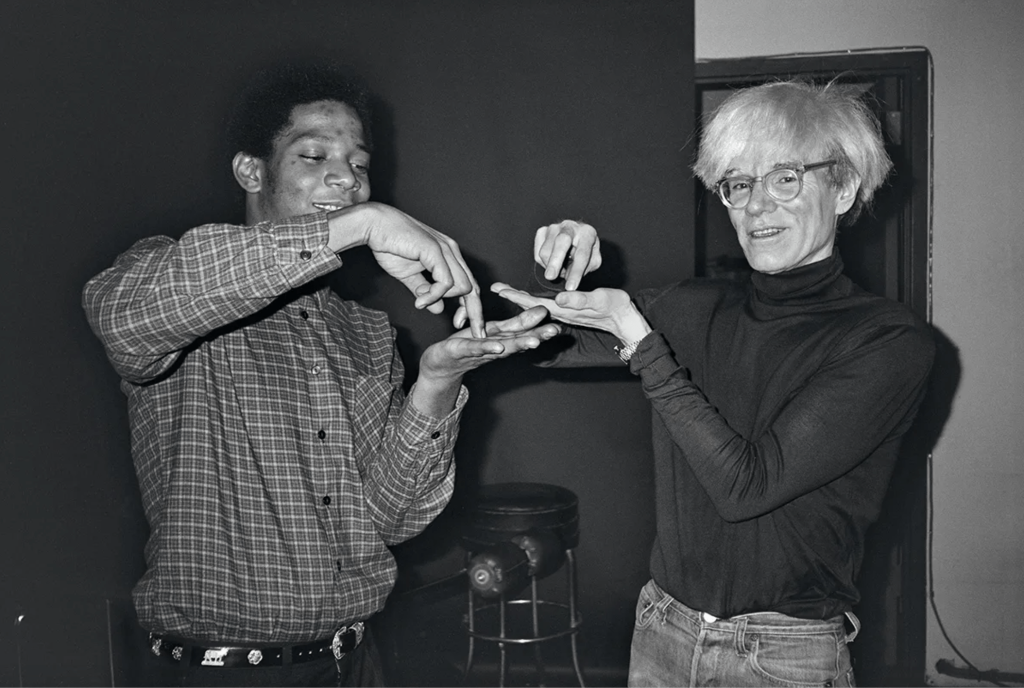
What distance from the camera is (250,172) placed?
1.61 metres

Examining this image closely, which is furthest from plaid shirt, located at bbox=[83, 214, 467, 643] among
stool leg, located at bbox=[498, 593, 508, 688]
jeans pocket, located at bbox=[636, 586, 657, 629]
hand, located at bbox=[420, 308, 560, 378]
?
stool leg, located at bbox=[498, 593, 508, 688]

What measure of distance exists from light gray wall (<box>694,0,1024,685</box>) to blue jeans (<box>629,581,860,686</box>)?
1.73 meters

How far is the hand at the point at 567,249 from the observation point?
4.18 feet

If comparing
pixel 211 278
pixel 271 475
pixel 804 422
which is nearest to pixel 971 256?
pixel 804 422

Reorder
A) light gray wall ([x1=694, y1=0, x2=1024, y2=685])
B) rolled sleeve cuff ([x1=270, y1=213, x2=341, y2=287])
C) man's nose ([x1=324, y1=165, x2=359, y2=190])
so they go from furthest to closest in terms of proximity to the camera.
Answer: light gray wall ([x1=694, y1=0, x2=1024, y2=685]) → man's nose ([x1=324, y1=165, x2=359, y2=190]) → rolled sleeve cuff ([x1=270, y1=213, x2=341, y2=287])

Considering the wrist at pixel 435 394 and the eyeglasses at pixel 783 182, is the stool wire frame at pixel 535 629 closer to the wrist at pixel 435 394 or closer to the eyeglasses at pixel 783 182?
the wrist at pixel 435 394

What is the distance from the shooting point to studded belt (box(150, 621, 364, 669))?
1321 mm

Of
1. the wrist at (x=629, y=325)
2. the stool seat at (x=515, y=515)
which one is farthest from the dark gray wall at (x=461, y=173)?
the wrist at (x=629, y=325)

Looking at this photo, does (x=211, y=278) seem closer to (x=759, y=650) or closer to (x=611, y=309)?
(x=611, y=309)

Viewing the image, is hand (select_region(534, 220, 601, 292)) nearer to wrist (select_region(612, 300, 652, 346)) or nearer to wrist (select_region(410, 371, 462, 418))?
wrist (select_region(612, 300, 652, 346))

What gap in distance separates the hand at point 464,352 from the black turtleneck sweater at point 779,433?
0.15 m

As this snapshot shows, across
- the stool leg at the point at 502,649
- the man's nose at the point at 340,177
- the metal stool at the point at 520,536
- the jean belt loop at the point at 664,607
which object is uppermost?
the man's nose at the point at 340,177

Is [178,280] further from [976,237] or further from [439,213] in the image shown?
[976,237]

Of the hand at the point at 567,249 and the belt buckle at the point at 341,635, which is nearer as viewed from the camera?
the hand at the point at 567,249
